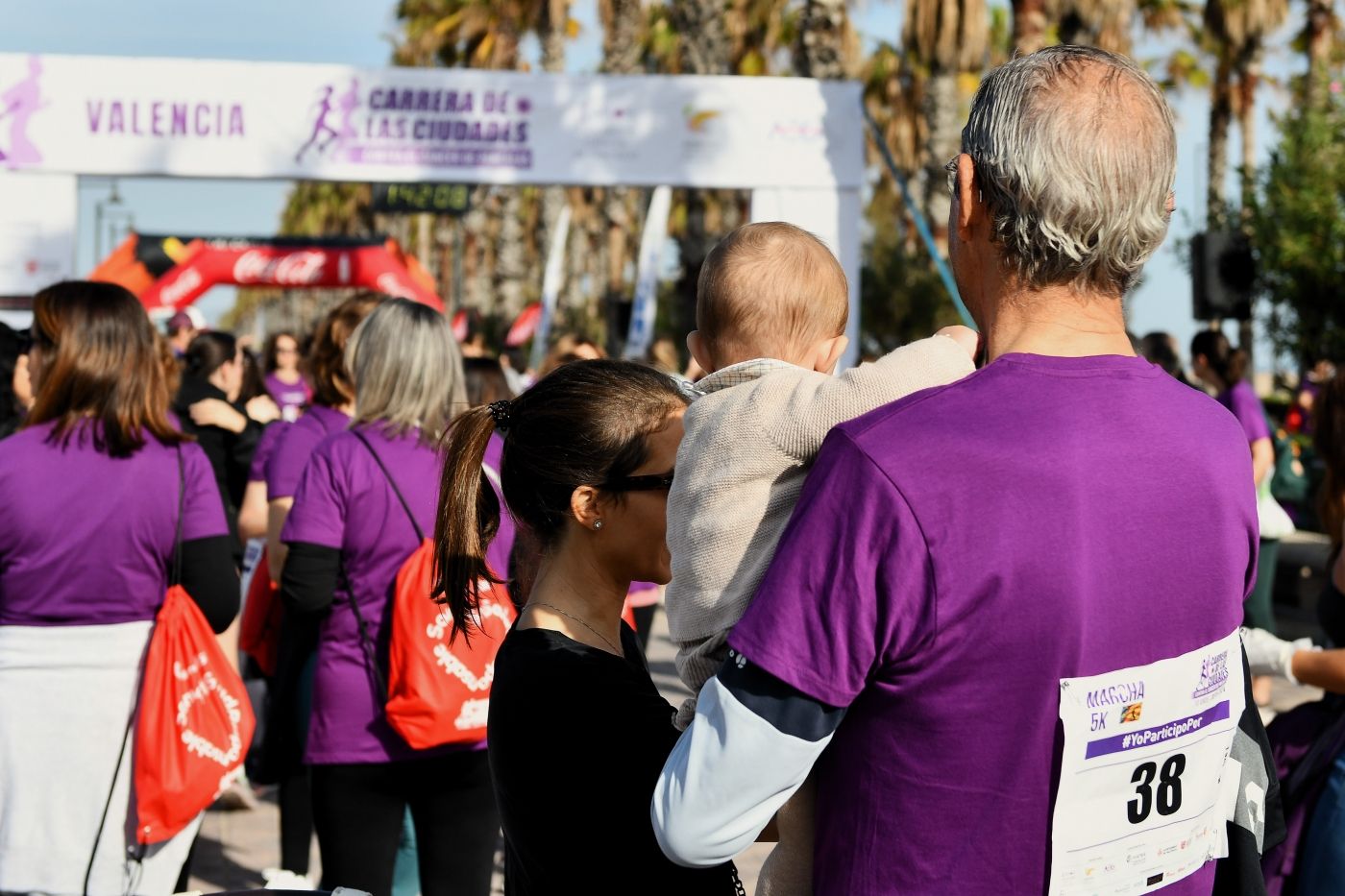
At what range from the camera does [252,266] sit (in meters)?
17.0

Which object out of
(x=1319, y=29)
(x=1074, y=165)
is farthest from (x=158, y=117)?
(x=1319, y=29)

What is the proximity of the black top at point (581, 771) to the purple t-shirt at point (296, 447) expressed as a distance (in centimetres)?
227

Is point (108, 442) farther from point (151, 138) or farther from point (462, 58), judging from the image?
point (462, 58)

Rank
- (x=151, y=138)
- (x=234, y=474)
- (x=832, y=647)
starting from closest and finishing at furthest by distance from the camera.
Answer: (x=832, y=647), (x=234, y=474), (x=151, y=138)

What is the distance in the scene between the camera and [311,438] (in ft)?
13.7

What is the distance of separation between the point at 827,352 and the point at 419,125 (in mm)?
9435

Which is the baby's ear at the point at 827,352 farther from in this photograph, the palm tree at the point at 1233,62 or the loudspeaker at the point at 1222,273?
the palm tree at the point at 1233,62

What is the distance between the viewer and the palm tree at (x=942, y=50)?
67.3 ft

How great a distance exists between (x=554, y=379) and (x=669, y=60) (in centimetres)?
3180

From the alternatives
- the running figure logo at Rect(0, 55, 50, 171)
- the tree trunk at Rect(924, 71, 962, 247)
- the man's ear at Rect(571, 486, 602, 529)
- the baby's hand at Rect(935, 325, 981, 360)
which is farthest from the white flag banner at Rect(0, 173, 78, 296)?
the tree trunk at Rect(924, 71, 962, 247)

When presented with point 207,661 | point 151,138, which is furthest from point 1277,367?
point 207,661

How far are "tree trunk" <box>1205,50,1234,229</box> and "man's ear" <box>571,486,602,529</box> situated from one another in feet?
96.6

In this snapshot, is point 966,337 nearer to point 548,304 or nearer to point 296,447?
point 296,447

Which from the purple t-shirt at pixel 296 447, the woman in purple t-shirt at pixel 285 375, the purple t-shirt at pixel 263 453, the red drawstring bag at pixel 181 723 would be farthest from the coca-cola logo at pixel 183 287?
the red drawstring bag at pixel 181 723
